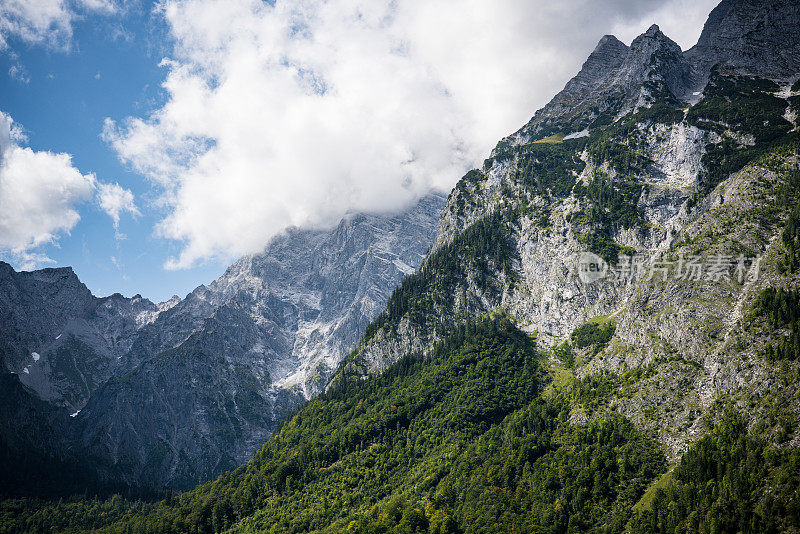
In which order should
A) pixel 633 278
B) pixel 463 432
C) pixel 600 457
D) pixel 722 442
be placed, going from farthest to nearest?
pixel 633 278 → pixel 463 432 → pixel 600 457 → pixel 722 442

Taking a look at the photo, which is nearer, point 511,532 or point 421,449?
point 511,532

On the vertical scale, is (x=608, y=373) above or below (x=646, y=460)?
above

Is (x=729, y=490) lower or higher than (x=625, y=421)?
lower

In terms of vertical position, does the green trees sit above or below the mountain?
below

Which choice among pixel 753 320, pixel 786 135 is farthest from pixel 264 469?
pixel 786 135

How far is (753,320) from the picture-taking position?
118938 millimetres

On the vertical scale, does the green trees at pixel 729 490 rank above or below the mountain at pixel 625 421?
below

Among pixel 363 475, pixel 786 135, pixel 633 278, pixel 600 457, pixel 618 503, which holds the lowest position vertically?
pixel 618 503

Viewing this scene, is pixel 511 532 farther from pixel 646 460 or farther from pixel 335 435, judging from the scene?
pixel 335 435

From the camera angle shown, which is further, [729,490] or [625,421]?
[625,421]

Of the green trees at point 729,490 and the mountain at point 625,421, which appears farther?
the mountain at point 625,421

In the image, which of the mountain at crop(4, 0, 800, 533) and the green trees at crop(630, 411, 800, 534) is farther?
the mountain at crop(4, 0, 800, 533)

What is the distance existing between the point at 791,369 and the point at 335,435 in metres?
156

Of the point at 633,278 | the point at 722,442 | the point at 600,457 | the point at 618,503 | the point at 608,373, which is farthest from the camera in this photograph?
the point at 633,278
